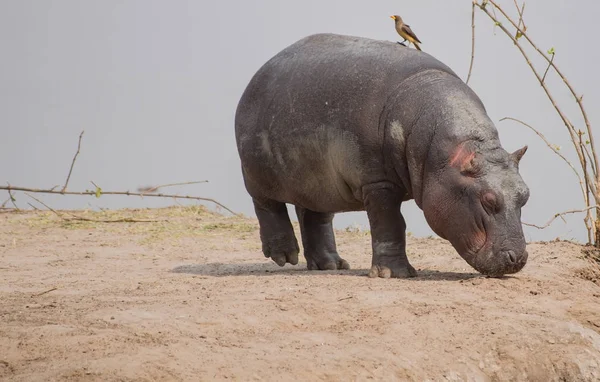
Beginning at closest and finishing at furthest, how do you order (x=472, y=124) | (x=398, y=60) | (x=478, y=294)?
(x=478, y=294)
(x=472, y=124)
(x=398, y=60)

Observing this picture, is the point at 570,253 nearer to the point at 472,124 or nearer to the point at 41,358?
the point at 472,124

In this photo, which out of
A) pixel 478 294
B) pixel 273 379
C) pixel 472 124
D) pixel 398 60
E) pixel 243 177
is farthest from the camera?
A: pixel 243 177

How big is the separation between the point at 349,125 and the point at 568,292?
6.43 feet

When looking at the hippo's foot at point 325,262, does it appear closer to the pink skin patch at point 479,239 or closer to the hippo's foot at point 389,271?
the hippo's foot at point 389,271

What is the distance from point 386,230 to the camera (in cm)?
758

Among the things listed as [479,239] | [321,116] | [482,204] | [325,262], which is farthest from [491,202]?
[325,262]

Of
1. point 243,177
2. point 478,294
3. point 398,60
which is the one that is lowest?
point 478,294

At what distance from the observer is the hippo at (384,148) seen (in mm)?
7098

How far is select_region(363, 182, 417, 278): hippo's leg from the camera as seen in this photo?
757cm

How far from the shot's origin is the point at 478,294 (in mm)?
6801

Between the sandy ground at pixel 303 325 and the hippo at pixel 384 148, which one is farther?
the hippo at pixel 384 148

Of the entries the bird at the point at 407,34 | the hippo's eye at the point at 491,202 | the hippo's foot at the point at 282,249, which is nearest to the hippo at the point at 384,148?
the hippo's eye at the point at 491,202

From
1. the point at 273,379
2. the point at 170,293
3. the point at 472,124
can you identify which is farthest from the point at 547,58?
the point at 273,379

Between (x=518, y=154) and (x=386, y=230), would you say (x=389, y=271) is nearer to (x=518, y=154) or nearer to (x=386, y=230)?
(x=386, y=230)
